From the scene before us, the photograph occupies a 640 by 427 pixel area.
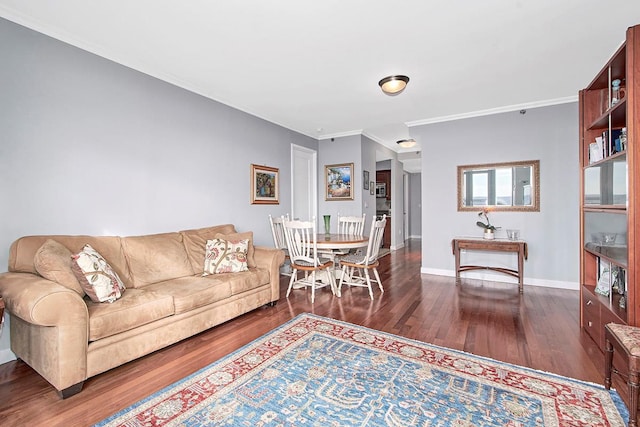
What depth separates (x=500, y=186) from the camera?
171 inches

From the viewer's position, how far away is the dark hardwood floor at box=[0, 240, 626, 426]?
5.70 feet

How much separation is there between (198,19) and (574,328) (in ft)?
14.0

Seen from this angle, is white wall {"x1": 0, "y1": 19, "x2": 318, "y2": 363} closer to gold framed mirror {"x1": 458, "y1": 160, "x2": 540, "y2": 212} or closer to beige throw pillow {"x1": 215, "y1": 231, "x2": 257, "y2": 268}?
beige throw pillow {"x1": 215, "y1": 231, "x2": 257, "y2": 268}

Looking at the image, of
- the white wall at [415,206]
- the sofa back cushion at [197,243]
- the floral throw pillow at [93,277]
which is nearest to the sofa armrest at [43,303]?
the floral throw pillow at [93,277]

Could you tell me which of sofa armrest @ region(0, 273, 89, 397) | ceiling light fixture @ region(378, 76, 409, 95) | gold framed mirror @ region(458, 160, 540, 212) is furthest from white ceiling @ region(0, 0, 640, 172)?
sofa armrest @ region(0, 273, 89, 397)

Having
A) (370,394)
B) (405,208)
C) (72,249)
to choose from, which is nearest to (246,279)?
(72,249)

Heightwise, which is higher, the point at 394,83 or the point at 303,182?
the point at 394,83

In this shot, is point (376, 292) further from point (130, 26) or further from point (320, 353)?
point (130, 26)

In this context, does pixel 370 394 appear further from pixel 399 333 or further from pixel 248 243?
pixel 248 243

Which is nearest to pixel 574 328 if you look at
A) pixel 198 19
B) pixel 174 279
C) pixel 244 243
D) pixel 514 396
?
pixel 514 396

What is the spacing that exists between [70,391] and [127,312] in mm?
510

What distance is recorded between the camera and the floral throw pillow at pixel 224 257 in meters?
3.04

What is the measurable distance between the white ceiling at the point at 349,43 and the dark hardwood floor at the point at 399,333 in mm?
2628

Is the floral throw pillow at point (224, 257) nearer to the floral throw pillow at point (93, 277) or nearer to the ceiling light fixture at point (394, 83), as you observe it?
the floral throw pillow at point (93, 277)
